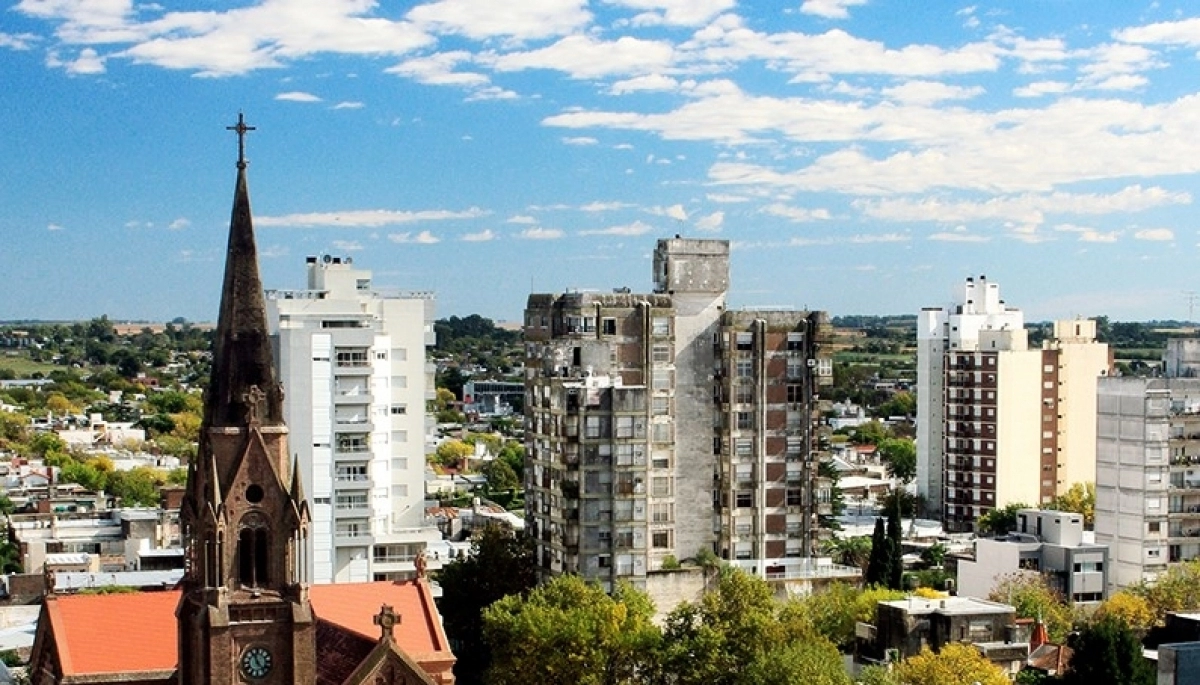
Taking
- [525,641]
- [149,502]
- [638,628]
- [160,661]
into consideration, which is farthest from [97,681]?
[149,502]

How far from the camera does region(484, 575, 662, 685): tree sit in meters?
75.1

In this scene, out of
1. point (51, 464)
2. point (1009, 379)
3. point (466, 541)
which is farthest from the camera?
point (51, 464)

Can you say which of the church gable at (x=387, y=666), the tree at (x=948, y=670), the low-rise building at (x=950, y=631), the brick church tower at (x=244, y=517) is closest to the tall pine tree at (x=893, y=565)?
the low-rise building at (x=950, y=631)

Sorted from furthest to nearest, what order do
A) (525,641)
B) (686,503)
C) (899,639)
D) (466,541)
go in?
(466,541) < (686,503) < (899,639) < (525,641)

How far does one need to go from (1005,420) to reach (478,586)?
70.5m

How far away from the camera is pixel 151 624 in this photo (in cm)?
6241

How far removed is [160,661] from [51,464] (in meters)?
121

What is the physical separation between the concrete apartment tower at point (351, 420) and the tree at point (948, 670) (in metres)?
34.4

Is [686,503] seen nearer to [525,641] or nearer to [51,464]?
[525,641]

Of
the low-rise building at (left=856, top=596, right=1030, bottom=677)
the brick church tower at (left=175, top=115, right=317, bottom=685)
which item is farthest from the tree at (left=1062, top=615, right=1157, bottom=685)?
the brick church tower at (left=175, top=115, right=317, bottom=685)

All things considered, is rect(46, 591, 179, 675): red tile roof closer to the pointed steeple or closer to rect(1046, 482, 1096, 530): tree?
the pointed steeple

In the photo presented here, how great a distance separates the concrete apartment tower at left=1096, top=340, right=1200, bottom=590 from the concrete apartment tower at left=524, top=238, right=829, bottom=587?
68.9 ft

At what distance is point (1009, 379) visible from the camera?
483ft

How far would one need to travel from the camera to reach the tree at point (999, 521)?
131 metres
